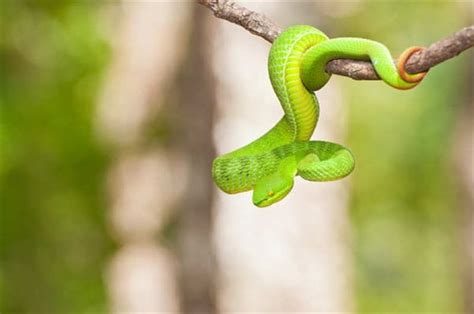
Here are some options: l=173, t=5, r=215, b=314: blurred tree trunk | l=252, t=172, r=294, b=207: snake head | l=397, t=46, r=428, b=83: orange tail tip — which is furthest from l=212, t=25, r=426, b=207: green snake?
l=173, t=5, r=215, b=314: blurred tree trunk

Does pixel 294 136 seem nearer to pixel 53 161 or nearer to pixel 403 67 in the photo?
pixel 403 67

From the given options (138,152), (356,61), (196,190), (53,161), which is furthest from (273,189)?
(138,152)

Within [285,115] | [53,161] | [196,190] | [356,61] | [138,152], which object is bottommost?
[196,190]

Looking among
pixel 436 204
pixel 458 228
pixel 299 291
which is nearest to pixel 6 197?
pixel 299 291

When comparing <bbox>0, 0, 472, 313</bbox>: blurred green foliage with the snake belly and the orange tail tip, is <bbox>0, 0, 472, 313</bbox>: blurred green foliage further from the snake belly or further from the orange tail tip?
the orange tail tip

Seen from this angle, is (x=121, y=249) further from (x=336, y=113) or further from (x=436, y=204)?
(x=436, y=204)
